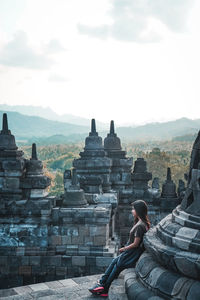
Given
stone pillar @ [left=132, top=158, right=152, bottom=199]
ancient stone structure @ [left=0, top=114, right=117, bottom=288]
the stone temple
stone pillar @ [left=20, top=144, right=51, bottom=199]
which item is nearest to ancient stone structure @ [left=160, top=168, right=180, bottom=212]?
stone pillar @ [left=132, top=158, right=152, bottom=199]

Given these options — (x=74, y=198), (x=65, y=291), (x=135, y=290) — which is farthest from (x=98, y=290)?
(x=74, y=198)

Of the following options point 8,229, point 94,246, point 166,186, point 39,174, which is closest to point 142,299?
point 94,246

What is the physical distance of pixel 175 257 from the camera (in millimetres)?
5445

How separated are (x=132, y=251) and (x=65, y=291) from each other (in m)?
1.80

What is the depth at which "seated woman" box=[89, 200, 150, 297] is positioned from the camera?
6.76 m

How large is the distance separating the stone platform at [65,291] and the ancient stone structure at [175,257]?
28 centimetres

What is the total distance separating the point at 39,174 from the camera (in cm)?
1077

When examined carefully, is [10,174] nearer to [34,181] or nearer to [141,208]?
[34,181]

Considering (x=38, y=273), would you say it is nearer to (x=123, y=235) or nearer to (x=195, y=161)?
(x=123, y=235)

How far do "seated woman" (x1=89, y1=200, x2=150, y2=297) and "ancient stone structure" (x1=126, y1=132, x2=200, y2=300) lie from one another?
0.26 meters

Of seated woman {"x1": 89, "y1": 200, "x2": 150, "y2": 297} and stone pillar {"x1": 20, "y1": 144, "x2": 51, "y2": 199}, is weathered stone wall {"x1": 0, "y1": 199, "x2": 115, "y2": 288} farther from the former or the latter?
seated woman {"x1": 89, "y1": 200, "x2": 150, "y2": 297}

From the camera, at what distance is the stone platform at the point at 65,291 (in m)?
6.47

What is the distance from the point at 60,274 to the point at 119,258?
321 cm

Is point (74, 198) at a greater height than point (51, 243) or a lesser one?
greater
